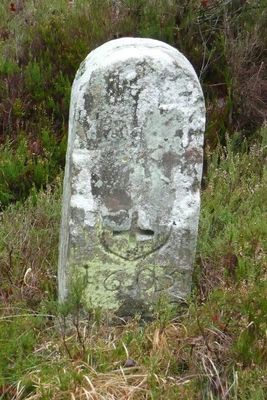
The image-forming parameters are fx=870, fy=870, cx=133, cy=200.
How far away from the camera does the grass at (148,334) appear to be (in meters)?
3.49

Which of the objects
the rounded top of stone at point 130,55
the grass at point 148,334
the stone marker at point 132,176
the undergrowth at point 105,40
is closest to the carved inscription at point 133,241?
the stone marker at point 132,176

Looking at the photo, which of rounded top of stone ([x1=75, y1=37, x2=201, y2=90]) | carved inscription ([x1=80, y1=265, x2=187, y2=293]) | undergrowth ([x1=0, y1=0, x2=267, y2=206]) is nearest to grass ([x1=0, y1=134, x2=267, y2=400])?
carved inscription ([x1=80, y1=265, x2=187, y2=293])

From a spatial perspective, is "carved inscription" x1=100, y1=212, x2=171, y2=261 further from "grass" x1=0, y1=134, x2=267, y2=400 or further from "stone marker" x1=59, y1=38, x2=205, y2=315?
"grass" x1=0, y1=134, x2=267, y2=400

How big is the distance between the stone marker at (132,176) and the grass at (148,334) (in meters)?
0.17

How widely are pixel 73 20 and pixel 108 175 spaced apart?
3562 millimetres

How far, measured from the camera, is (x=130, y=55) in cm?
385

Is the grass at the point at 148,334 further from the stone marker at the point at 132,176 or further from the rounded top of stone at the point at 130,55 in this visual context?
the rounded top of stone at the point at 130,55

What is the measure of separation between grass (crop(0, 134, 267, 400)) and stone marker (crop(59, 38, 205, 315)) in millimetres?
173

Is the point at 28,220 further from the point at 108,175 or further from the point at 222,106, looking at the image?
the point at 222,106

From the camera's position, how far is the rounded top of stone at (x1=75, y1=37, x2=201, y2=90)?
385cm

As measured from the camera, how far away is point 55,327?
156 inches

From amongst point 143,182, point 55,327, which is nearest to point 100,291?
point 55,327

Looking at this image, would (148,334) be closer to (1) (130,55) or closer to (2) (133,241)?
(2) (133,241)

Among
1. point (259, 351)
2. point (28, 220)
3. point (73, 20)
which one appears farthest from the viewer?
point (73, 20)
